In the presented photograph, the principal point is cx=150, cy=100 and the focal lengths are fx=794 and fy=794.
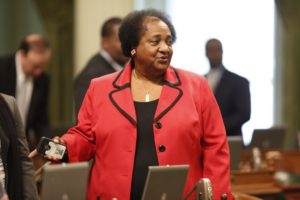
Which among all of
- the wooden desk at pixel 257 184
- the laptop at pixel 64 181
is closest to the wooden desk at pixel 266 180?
the wooden desk at pixel 257 184

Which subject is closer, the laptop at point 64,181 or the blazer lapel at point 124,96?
the laptop at point 64,181

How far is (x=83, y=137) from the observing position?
392 centimetres

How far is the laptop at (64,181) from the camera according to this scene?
3205 mm

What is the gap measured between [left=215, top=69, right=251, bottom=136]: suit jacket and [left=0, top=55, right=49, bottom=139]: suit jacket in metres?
1.42

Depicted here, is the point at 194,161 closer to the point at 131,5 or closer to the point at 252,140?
the point at 252,140

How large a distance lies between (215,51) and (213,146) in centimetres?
254

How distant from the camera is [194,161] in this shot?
3.90 m

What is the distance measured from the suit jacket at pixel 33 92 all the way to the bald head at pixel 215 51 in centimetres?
140

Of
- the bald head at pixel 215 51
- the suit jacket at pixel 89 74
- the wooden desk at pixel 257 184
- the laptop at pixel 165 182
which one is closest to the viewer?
the laptop at pixel 165 182

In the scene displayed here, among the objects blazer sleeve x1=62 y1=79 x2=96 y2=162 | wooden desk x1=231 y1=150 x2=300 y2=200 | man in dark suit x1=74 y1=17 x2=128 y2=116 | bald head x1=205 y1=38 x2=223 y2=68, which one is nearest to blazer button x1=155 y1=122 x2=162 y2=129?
blazer sleeve x1=62 y1=79 x2=96 y2=162

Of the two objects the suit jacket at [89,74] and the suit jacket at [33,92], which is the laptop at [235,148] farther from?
the suit jacket at [33,92]

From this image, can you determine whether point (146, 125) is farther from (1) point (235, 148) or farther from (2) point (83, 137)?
(1) point (235, 148)

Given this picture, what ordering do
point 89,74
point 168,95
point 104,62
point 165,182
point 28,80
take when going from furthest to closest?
point 28,80 < point 104,62 < point 89,74 < point 168,95 < point 165,182

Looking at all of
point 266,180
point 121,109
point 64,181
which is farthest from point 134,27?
point 266,180
